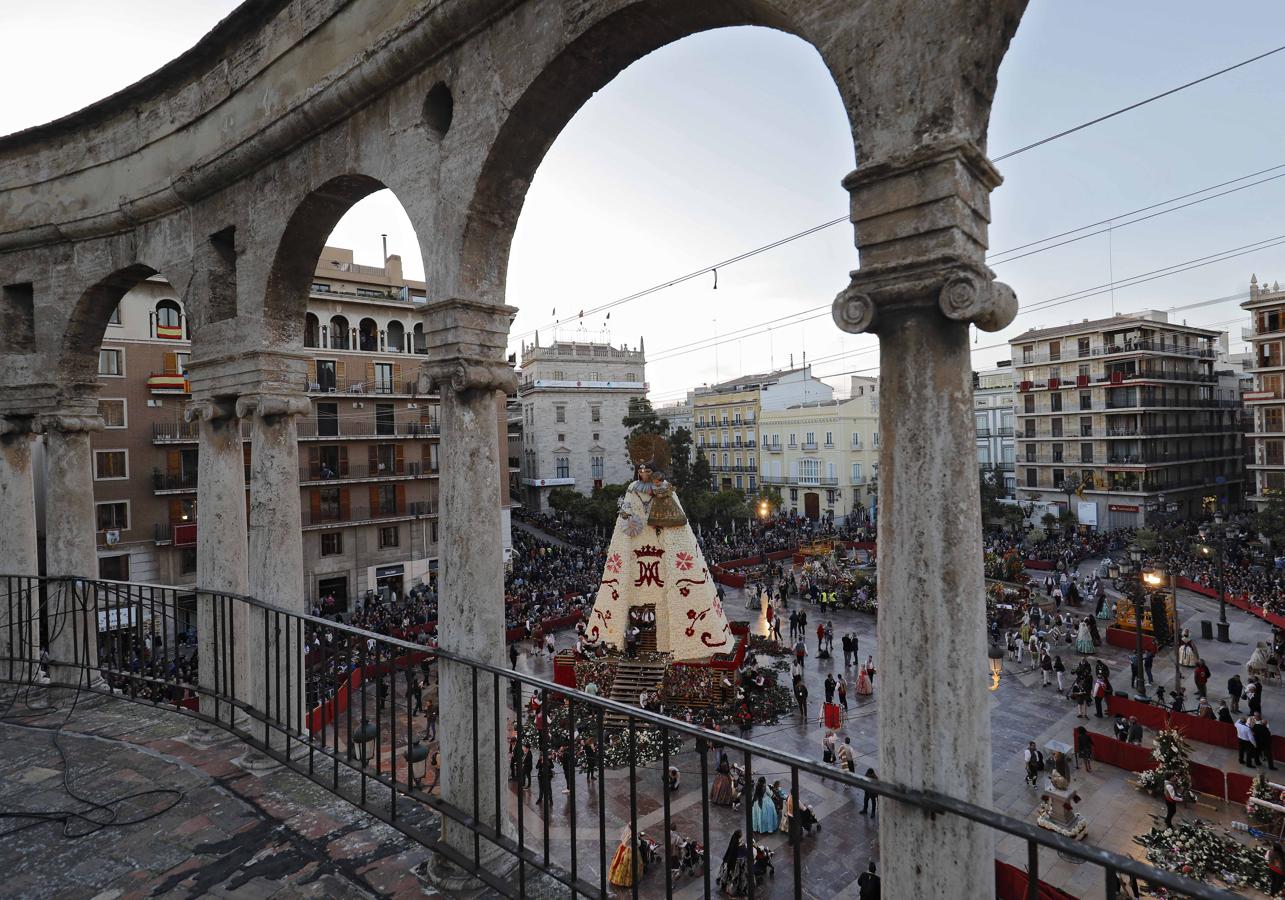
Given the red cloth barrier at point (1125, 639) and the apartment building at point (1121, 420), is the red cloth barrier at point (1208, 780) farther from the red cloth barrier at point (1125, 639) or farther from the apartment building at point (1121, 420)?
the apartment building at point (1121, 420)

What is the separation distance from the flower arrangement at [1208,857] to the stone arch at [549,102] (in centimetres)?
1138

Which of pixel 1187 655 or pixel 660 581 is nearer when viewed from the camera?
pixel 660 581

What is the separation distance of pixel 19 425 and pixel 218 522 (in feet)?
13.0

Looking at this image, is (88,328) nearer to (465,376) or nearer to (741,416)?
(465,376)

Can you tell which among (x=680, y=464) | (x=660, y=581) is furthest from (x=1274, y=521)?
(x=680, y=464)

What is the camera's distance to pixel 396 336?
29609 millimetres

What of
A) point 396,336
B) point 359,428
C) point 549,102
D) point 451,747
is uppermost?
point 396,336

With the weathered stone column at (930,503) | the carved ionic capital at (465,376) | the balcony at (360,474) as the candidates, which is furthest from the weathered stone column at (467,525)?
A: the balcony at (360,474)

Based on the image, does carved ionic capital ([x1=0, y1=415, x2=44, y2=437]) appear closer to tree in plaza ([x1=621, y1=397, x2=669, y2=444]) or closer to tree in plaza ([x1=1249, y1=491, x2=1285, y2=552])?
tree in plaza ([x1=621, y1=397, x2=669, y2=444])

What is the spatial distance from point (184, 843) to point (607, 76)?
570cm

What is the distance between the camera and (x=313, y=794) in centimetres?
511

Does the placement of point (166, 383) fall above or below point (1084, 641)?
above

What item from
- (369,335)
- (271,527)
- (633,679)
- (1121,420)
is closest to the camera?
(271,527)

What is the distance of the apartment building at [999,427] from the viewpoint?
49844 mm
